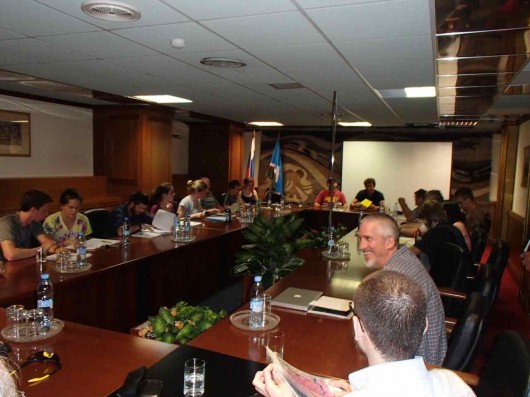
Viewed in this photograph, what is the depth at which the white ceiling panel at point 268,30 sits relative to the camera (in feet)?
7.52

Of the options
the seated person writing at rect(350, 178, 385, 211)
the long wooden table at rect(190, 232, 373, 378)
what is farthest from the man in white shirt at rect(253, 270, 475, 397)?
the seated person writing at rect(350, 178, 385, 211)

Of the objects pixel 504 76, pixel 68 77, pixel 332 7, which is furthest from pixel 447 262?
pixel 68 77

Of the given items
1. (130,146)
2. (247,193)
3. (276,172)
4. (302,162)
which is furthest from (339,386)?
(302,162)

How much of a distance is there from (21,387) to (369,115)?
6.22 metres

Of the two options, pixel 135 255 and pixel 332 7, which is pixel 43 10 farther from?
pixel 135 255

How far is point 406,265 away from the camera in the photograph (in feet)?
6.54

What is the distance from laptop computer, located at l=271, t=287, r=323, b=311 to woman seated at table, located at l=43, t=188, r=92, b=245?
213cm

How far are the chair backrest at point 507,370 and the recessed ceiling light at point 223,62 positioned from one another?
2609 millimetres

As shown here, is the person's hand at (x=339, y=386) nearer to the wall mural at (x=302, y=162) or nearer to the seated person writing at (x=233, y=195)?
the seated person writing at (x=233, y=195)

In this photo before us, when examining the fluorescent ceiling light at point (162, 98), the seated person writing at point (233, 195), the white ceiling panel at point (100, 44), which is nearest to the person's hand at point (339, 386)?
the white ceiling panel at point (100, 44)

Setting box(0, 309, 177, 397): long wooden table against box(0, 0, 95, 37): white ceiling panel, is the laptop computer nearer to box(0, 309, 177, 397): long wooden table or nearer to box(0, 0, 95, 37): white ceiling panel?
box(0, 309, 177, 397): long wooden table

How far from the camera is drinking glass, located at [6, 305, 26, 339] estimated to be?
1723 millimetres

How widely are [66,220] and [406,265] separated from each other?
118 inches

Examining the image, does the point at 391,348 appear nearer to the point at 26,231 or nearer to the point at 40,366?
the point at 40,366
